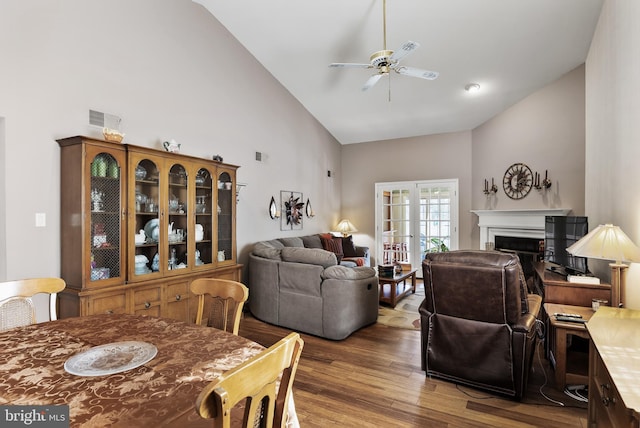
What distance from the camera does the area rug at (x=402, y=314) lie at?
13.5ft

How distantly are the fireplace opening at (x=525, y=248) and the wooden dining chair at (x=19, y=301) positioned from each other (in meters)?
5.92

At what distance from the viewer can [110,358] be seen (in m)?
1.28

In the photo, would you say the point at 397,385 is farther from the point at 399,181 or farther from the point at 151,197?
the point at 399,181

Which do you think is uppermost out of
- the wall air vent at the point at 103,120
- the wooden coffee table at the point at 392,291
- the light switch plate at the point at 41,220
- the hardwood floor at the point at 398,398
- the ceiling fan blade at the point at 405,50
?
the ceiling fan blade at the point at 405,50

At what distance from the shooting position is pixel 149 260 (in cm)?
336

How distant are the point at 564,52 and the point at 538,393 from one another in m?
4.14

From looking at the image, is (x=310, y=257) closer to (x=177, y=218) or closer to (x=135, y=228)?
(x=177, y=218)

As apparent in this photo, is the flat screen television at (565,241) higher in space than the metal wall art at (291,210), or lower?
lower

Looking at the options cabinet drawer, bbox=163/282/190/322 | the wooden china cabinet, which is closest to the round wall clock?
the wooden china cabinet

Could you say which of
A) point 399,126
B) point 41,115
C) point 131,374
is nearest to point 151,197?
point 41,115

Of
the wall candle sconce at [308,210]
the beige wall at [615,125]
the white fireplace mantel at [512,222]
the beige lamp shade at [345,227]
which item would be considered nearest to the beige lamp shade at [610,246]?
the beige wall at [615,125]

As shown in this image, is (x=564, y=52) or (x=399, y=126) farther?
(x=399, y=126)

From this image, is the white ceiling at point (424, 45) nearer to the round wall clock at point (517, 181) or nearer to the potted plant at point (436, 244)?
the round wall clock at point (517, 181)

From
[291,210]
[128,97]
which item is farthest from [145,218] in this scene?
[291,210]
